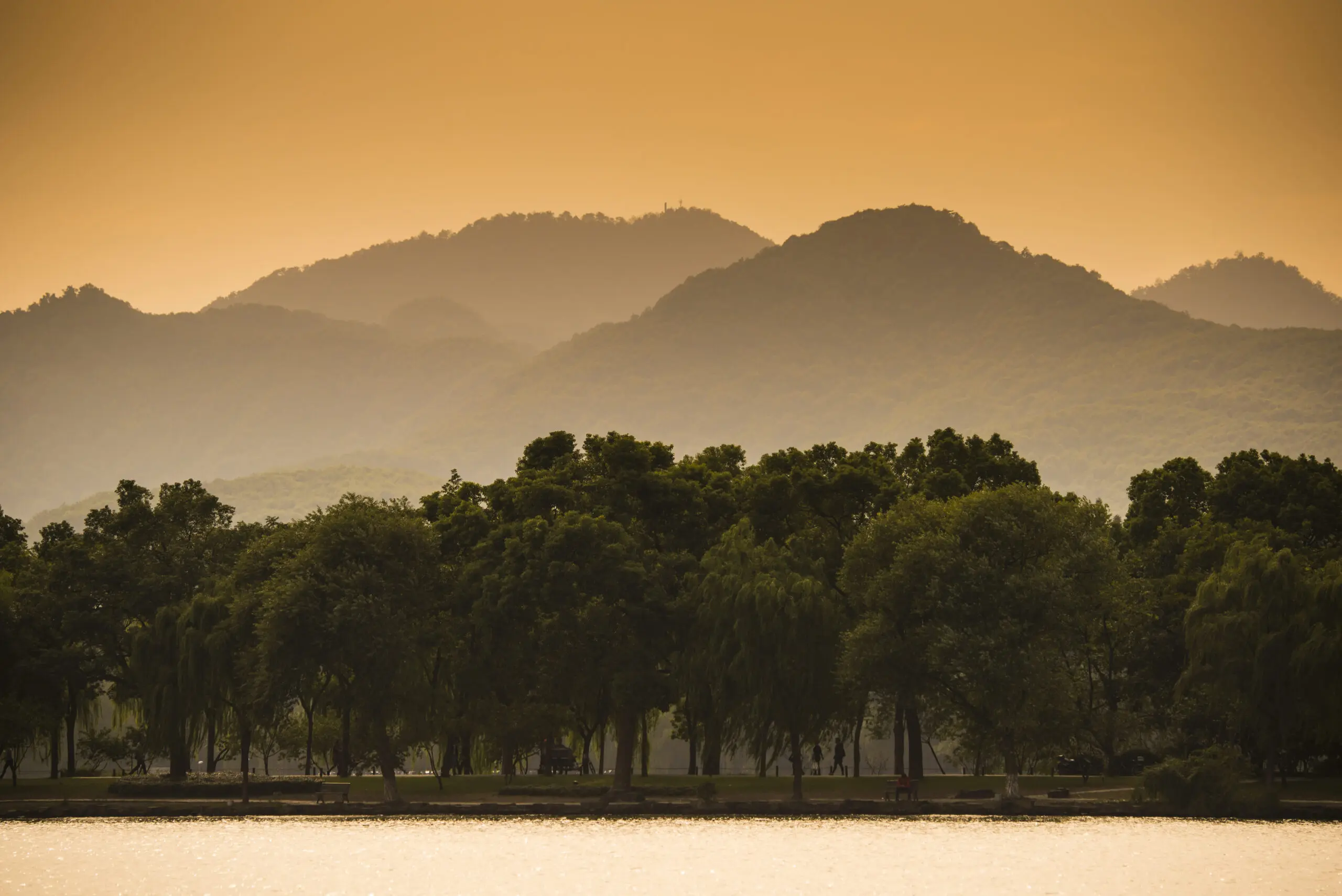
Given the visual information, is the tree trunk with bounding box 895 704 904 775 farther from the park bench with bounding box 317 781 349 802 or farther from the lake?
the park bench with bounding box 317 781 349 802

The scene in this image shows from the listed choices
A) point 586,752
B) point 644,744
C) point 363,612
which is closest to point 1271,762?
point 644,744

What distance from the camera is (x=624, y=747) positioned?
7656 cm

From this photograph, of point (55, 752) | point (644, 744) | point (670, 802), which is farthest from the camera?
point (55, 752)

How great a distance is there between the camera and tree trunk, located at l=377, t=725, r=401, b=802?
73.1m

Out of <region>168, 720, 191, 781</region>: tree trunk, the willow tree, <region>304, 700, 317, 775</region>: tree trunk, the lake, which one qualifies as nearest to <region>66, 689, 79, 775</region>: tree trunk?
<region>168, 720, 191, 781</region>: tree trunk

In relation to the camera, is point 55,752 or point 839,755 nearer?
point 839,755

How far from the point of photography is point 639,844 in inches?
2404

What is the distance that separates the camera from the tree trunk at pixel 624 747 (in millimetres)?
75312

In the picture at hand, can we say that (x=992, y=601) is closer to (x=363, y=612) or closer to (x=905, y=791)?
(x=905, y=791)

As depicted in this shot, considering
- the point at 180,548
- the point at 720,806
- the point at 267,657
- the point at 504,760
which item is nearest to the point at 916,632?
the point at 720,806

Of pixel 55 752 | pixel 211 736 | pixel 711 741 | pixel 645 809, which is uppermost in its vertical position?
pixel 211 736

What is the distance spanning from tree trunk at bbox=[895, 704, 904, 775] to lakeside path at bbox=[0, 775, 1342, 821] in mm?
1043

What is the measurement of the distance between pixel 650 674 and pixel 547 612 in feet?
18.1

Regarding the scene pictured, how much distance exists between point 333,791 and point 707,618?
19.3 meters
